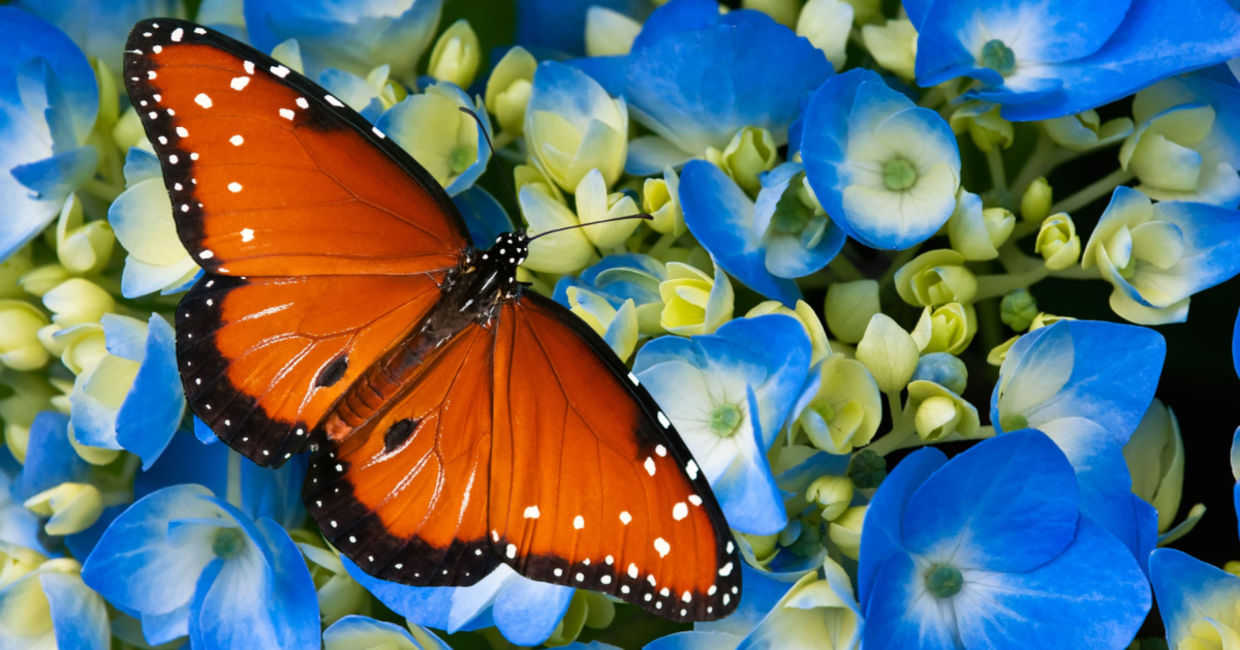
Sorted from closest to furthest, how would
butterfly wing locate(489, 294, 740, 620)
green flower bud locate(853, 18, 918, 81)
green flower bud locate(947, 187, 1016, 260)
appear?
butterfly wing locate(489, 294, 740, 620)
green flower bud locate(947, 187, 1016, 260)
green flower bud locate(853, 18, 918, 81)

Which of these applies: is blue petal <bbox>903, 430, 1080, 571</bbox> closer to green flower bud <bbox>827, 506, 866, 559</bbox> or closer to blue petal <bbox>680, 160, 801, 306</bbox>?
green flower bud <bbox>827, 506, 866, 559</bbox>

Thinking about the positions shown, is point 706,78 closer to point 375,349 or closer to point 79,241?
point 375,349

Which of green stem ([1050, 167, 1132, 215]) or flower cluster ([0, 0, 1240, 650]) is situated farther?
green stem ([1050, 167, 1132, 215])

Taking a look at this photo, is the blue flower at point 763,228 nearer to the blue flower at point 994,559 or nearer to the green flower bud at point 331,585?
the blue flower at point 994,559

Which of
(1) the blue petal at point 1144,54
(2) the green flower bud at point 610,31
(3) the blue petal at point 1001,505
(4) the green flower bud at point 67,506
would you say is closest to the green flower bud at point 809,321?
(3) the blue petal at point 1001,505

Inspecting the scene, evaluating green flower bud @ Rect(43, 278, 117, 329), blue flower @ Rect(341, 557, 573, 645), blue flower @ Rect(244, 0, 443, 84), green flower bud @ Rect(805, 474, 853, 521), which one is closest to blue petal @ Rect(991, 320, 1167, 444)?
green flower bud @ Rect(805, 474, 853, 521)

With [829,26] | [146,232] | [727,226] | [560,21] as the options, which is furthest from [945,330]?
[146,232]

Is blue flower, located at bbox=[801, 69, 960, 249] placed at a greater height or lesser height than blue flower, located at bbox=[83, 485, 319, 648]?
greater
